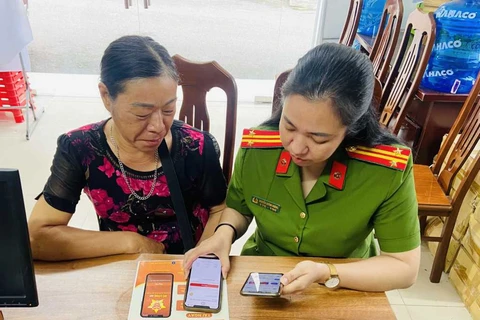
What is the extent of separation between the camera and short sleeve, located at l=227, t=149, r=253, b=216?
1.16 metres

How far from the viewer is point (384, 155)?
1.04 metres

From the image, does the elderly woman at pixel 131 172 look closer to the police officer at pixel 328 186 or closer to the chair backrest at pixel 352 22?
the police officer at pixel 328 186

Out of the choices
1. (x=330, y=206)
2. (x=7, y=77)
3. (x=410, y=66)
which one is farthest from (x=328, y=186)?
(x=7, y=77)

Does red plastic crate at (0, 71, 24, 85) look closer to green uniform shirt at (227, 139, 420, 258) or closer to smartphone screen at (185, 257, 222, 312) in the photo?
green uniform shirt at (227, 139, 420, 258)

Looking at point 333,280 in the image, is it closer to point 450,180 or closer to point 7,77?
point 450,180

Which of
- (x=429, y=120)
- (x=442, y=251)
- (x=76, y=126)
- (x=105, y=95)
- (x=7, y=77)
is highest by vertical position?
(x=105, y=95)

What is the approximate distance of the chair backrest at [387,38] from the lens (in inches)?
96.6

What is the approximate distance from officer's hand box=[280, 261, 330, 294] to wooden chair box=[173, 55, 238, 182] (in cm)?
64

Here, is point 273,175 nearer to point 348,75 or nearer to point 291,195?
point 291,195

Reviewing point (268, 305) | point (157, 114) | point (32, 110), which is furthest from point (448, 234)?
point (32, 110)

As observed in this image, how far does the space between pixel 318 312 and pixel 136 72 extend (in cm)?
68

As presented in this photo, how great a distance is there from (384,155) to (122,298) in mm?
689

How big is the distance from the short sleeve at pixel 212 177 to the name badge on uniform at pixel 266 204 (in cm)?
16

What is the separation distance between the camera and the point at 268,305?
0.91 m
